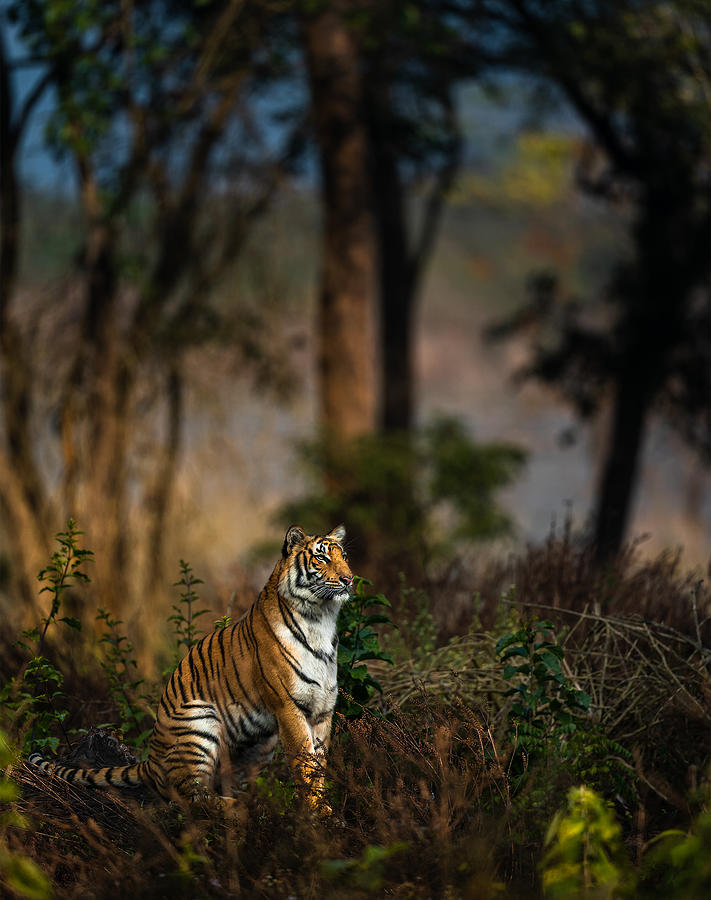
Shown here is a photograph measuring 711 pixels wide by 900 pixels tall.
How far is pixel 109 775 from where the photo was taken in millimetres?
4797

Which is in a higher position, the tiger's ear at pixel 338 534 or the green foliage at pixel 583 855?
the tiger's ear at pixel 338 534

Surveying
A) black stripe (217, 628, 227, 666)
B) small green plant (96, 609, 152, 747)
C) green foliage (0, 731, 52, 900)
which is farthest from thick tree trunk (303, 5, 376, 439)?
green foliage (0, 731, 52, 900)

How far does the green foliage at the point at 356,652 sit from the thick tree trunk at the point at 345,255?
10.1 metres

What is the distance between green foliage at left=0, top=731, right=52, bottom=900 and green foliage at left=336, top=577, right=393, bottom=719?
1.37 metres

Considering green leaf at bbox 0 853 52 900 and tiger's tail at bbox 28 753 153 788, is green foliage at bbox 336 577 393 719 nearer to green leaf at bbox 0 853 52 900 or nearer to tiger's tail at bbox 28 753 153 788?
tiger's tail at bbox 28 753 153 788

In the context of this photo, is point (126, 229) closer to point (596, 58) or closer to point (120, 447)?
point (120, 447)

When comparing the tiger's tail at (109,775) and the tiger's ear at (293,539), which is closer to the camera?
the tiger's ear at (293,539)

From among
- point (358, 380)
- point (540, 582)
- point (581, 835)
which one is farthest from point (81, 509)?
point (581, 835)

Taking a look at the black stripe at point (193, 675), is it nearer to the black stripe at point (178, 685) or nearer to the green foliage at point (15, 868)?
the black stripe at point (178, 685)

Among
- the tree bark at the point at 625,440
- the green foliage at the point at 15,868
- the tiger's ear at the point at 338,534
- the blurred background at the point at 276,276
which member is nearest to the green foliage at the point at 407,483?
the blurred background at the point at 276,276

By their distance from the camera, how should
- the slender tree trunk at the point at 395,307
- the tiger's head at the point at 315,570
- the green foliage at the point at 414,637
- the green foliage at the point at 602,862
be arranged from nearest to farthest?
the green foliage at the point at 602,862 < the tiger's head at the point at 315,570 < the green foliage at the point at 414,637 < the slender tree trunk at the point at 395,307

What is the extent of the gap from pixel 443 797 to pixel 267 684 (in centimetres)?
103

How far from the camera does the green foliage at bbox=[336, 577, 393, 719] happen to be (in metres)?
4.94

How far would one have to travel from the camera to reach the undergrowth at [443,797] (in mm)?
3619
